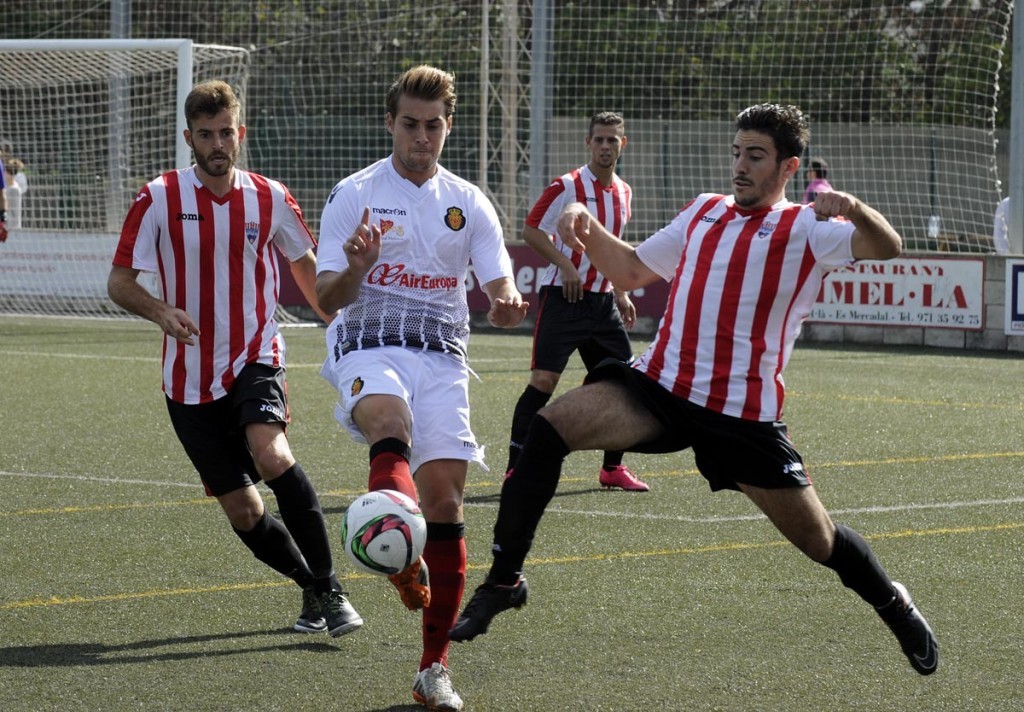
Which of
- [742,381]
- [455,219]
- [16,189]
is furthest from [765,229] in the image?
[16,189]

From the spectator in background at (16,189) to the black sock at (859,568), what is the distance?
18.2 meters

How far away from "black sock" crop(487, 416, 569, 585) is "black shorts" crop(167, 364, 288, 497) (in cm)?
111

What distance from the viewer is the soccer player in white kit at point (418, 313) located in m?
5.07

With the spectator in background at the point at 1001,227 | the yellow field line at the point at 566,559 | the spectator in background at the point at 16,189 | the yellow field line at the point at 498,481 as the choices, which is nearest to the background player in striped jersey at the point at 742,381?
the yellow field line at the point at 566,559

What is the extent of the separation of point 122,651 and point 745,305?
7.70 ft

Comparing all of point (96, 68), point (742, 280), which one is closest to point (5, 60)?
point (96, 68)

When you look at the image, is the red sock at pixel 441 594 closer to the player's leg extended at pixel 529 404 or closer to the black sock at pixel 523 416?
the black sock at pixel 523 416

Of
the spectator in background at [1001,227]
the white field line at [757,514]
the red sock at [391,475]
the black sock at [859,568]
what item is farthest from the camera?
the spectator in background at [1001,227]

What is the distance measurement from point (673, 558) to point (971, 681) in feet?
6.84

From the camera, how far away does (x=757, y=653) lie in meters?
5.56

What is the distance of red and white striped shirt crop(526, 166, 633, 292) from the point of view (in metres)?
9.77

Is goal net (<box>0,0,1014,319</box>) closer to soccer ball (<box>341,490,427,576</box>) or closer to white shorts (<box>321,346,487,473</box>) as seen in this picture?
white shorts (<box>321,346,487,473</box>)

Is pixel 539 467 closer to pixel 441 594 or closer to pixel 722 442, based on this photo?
pixel 441 594

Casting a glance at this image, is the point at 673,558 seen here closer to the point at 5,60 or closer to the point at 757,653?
the point at 757,653
